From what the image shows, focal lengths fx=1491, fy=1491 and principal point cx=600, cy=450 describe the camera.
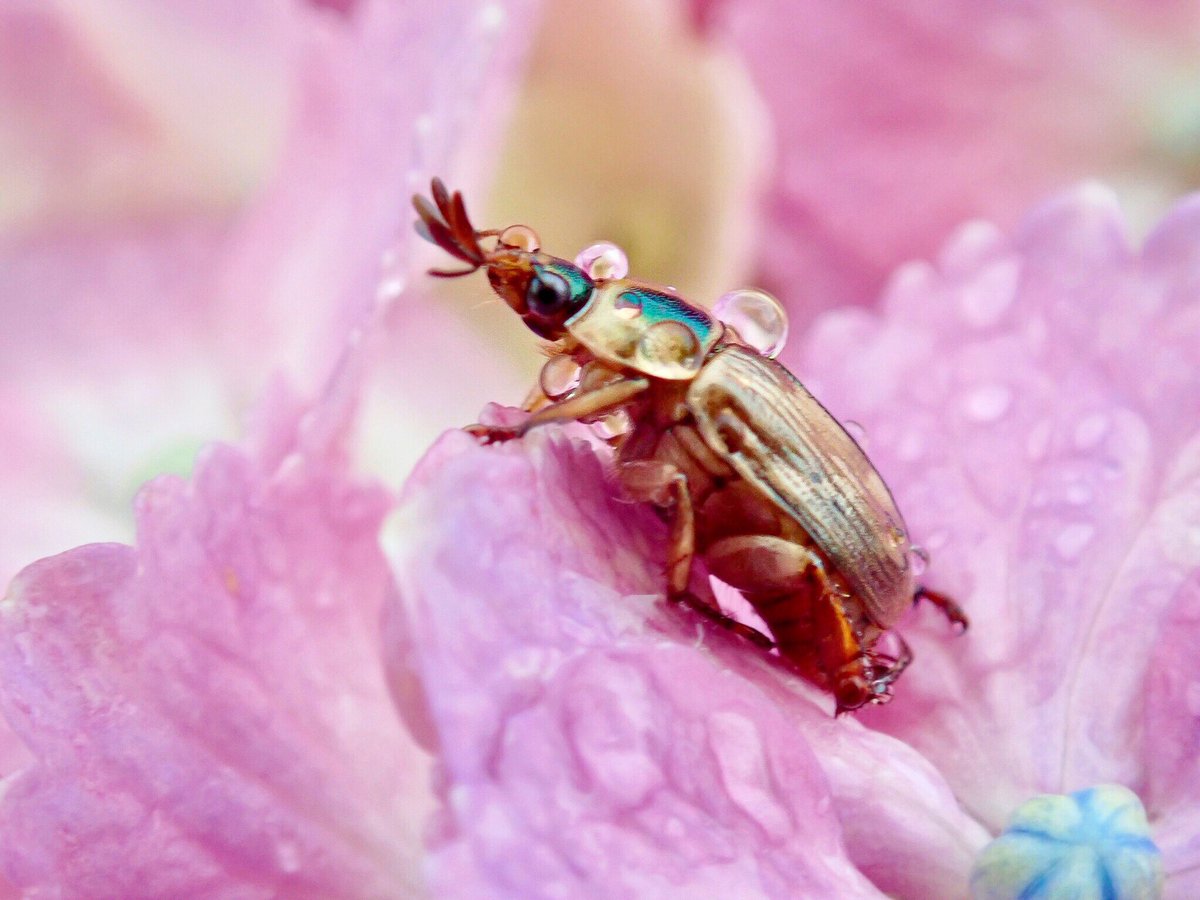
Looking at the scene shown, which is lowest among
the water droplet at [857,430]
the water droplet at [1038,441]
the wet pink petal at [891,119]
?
the water droplet at [857,430]

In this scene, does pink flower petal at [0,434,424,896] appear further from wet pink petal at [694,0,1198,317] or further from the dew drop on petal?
wet pink petal at [694,0,1198,317]

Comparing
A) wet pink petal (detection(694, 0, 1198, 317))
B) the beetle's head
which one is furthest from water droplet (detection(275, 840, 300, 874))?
wet pink petal (detection(694, 0, 1198, 317))

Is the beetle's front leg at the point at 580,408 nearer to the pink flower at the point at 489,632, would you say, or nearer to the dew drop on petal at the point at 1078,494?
the pink flower at the point at 489,632

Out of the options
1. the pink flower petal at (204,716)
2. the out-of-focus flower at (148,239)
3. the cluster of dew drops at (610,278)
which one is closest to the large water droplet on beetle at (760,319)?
the cluster of dew drops at (610,278)

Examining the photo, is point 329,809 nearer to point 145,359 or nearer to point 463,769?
point 463,769

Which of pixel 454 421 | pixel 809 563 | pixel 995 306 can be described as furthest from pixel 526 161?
pixel 809 563

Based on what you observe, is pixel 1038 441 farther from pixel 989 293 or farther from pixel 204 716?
pixel 204 716

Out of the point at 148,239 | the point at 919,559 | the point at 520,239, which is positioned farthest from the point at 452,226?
the point at 148,239
